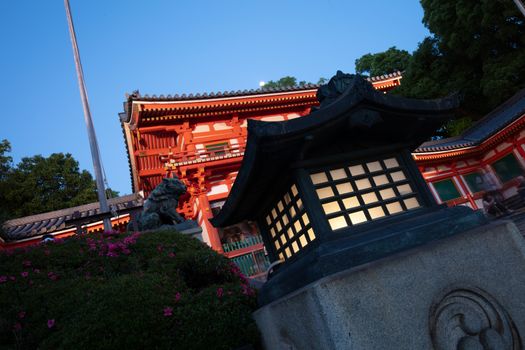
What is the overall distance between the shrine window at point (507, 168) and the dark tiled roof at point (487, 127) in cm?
141

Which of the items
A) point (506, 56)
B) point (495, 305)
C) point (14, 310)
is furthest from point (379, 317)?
point (506, 56)

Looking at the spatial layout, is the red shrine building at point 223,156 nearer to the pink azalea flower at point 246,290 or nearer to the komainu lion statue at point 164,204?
the komainu lion statue at point 164,204

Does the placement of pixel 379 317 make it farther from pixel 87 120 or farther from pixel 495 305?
→ pixel 87 120

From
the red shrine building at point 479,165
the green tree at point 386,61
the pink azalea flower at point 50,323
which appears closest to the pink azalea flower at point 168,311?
the pink azalea flower at point 50,323

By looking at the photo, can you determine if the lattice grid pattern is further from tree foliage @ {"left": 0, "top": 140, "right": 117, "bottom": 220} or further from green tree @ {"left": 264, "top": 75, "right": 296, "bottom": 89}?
green tree @ {"left": 264, "top": 75, "right": 296, "bottom": 89}

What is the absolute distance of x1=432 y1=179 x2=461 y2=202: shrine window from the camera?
16375 millimetres

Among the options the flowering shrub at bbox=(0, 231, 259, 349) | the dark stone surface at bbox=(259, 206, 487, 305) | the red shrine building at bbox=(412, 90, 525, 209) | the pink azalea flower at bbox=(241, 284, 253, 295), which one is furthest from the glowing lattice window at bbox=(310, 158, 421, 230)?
the red shrine building at bbox=(412, 90, 525, 209)

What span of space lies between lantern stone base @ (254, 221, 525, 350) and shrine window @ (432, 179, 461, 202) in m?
14.9

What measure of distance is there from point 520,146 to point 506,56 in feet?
26.0

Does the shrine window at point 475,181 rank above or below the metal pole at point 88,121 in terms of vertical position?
below

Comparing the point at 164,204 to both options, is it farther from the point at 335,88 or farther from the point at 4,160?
the point at 4,160

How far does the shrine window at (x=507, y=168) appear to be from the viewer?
15.4 metres

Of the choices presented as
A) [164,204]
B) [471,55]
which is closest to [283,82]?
[471,55]

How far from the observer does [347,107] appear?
301cm
